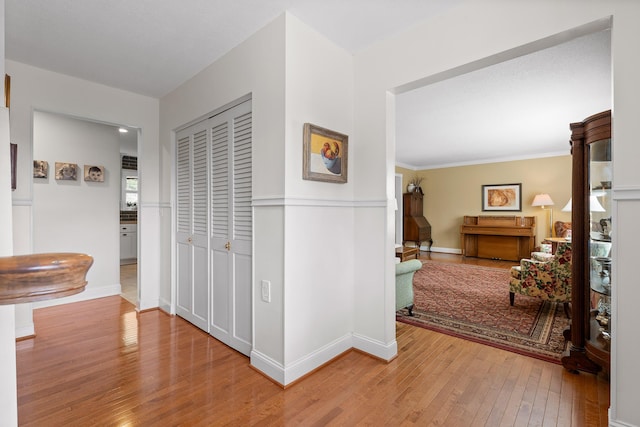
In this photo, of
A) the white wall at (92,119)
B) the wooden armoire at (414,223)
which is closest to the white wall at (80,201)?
the white wall at (92,119)

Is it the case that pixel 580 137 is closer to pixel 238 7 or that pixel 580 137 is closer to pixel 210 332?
pixel 238 7

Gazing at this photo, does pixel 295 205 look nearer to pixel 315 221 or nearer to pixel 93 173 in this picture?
pixel 315 221

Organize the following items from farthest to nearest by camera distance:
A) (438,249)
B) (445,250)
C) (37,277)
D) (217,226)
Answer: (438,249) → (445,250) → (217,226) → (37,277)

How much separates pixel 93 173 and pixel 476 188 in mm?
7786

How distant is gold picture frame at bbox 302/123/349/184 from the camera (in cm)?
218

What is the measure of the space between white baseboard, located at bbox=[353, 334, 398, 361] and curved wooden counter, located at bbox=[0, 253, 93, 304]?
7.29 ft

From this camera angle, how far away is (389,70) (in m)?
2.36

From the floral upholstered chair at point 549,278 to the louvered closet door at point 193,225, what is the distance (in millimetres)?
3298

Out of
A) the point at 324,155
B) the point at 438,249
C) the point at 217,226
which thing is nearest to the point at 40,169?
the point at 217,226

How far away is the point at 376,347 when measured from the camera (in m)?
2.42

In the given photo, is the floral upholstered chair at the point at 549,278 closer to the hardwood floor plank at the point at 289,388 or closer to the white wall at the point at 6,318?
the hardwood floor plank at the point at 289,388

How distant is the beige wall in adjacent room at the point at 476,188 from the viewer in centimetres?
665

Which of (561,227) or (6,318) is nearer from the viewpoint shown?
(6,318)

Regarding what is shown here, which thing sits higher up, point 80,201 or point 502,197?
point 502,197
